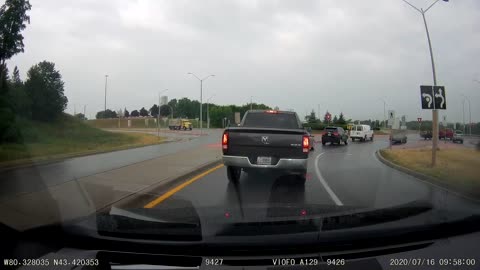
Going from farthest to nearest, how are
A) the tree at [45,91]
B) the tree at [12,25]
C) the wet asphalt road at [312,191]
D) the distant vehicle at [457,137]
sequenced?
1. the distant vehicle at [457,137]
2. the tree at [45,91]
3. the tree at [12,25]
4. the wet asphalt road at [312,191]

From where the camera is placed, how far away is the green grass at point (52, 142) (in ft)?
65.6

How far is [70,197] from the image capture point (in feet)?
24.0

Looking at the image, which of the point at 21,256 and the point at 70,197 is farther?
the point at 70,197

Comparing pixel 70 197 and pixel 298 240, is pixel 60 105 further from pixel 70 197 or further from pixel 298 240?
pixel 298 240

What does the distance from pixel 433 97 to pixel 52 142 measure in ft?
73.0

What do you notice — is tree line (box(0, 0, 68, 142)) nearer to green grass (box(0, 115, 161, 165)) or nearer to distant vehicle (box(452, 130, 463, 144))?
green grass (box(0, 115, 161, 165))

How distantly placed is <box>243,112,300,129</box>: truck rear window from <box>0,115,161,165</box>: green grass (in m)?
10.5

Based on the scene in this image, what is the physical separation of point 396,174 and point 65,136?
78.2ft

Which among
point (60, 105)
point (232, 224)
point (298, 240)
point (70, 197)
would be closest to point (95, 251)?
point (232, 224)

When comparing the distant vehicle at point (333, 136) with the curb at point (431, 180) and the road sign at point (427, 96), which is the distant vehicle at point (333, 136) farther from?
the road sign at point (427, 96)

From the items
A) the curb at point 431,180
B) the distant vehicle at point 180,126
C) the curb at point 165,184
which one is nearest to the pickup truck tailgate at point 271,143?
the curb at point 165,184

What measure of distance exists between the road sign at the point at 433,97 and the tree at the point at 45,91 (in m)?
17.0

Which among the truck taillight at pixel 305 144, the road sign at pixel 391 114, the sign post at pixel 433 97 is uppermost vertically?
the sign post at pixel 433 97

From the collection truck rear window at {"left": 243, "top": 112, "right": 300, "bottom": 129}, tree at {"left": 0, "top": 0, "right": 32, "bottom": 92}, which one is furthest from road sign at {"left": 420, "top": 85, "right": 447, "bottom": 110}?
tree at {"left": 0, "top": 0, "right": 32, "bottom": 92}
